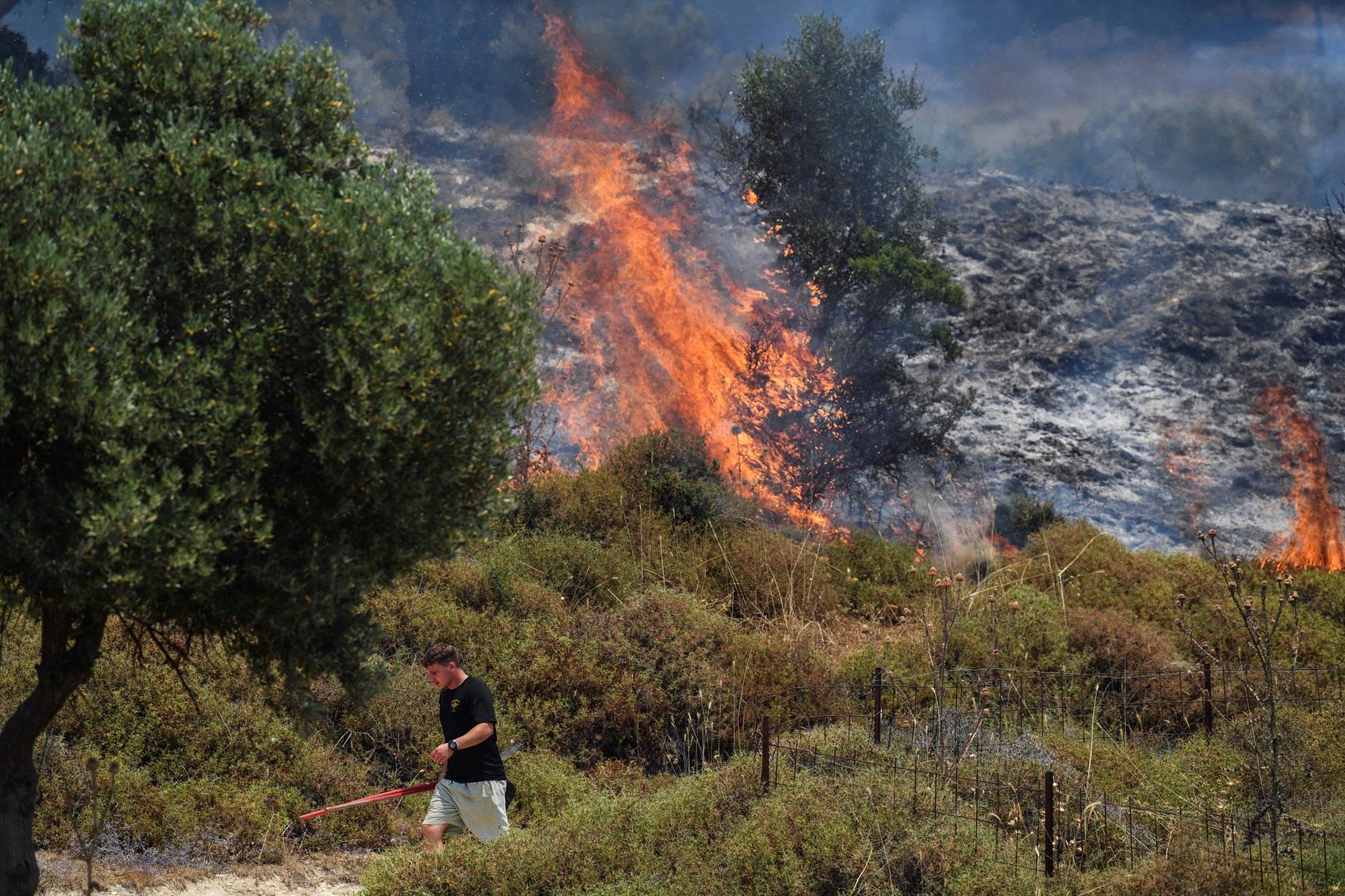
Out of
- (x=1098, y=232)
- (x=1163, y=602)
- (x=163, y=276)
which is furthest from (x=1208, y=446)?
(x=163, y=276)

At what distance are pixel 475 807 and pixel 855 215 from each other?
838 inches

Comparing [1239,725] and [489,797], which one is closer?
[489,797]

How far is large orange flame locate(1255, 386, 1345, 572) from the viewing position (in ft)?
88.4

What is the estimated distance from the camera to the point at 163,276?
6469 mm

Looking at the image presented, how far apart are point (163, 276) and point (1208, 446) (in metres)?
31.5

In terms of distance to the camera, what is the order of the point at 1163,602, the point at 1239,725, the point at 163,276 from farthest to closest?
1. the point at 1163,602
2. the point at 1239,725
3. the point at 163,276

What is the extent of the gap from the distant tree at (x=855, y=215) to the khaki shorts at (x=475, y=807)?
18344 mm

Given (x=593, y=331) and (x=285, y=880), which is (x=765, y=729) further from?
(x=593, y=331)

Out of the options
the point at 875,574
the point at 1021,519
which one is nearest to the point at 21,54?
the point at 875,574

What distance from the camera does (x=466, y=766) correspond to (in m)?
9.31

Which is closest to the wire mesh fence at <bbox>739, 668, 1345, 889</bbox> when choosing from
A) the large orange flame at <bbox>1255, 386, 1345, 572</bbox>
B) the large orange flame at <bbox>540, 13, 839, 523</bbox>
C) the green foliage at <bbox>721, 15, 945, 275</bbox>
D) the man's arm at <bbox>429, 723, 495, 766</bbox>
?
the man's arm at <bbox>429, 723, 495, 766</bbox>

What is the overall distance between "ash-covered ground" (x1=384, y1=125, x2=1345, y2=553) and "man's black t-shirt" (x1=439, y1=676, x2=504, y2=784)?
2288cm

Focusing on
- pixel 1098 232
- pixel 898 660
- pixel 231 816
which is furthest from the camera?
pixel 1098 232

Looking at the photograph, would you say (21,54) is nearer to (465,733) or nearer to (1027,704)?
(465,733)
